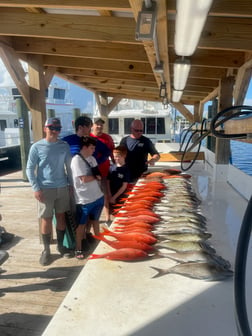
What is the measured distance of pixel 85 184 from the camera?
3520 mm

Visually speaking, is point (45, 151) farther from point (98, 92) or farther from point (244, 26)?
point (98, 92)

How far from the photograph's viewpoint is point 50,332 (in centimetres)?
115

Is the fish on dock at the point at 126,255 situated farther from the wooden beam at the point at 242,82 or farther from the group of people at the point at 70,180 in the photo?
the wooden beam at the point at 242,82

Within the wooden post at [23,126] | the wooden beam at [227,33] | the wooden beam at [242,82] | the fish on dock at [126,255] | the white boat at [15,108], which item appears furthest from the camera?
the white boat at [15,108]

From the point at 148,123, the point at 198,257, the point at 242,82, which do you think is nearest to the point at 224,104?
the point at 242,82

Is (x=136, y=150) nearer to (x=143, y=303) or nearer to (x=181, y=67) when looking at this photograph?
(x=181, y=67)

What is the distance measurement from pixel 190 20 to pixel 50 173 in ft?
8.70

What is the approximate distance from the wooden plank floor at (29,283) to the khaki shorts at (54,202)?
71cm

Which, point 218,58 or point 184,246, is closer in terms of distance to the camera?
point 184,246

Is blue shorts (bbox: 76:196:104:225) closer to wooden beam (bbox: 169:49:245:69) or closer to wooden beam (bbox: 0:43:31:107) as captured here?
wooden beam (bbox: 0:43:31:107)

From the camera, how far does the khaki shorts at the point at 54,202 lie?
3740 mm

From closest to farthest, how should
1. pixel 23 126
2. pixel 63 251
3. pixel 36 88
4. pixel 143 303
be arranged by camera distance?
1. pixel 143 303
2. pixel 63 251
3. pixel 36 88
4. pixel 23 126

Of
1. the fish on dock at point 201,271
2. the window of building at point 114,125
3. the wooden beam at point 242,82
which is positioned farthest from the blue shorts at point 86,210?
the window of building at point 114,125

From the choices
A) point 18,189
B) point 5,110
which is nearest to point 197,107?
point 18,189
